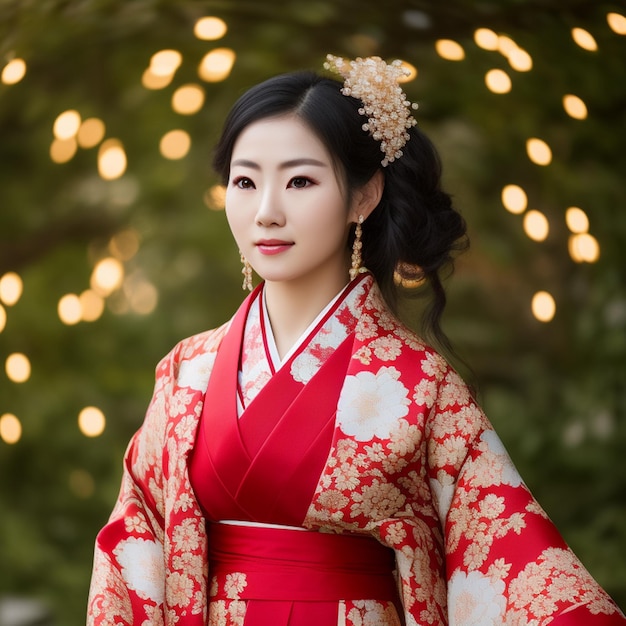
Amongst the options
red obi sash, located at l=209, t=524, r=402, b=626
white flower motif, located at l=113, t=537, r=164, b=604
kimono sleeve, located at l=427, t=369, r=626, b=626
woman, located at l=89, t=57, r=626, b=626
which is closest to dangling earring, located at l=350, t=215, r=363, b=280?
woman, located at l=89, t=57, r=626, b=626

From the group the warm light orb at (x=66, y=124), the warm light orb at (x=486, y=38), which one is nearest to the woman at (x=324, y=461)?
the warm light orb at (x=486, y=38)

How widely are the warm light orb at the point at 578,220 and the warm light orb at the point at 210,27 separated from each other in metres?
1.27

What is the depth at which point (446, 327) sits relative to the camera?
373 cm

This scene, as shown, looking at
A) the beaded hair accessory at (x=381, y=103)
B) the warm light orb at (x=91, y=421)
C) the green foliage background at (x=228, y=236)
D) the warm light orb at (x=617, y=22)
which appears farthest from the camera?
the warm light orb at (x=91, y=421)

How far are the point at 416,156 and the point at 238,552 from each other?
836 mm

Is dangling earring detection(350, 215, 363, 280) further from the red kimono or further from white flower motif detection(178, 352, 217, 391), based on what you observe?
white flower motif detection(178, 352, 217, 391)

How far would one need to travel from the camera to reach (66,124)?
3.64 metres

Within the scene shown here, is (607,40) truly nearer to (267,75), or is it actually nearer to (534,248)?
Answer: (534,248)

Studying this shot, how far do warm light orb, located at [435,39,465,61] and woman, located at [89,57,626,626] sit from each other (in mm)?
1430

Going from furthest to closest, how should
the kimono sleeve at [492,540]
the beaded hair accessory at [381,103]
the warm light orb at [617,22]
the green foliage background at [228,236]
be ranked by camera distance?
the green foliage background at [228,236], the warm light orb at [617,22], the beaded hair accessory at [381,103], the kimono sleeve at [492,540]

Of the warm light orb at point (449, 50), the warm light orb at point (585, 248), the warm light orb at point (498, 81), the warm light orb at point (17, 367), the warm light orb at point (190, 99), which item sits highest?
the warm light orb at point (190, 99)

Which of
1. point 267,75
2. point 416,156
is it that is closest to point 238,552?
point 416,156

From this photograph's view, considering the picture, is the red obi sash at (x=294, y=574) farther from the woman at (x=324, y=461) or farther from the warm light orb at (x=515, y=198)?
the warm light orb at (x=515, y=198)

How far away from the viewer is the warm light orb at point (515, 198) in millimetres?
3596
